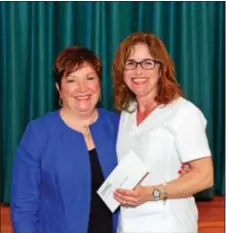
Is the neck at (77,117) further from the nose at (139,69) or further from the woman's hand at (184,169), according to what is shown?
the woman's hand at (184,169)

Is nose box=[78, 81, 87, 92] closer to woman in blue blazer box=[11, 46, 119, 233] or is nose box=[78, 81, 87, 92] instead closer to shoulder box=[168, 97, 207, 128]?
woman in blue blazer box=[11, 46, 119, 233]

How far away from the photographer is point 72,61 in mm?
1928

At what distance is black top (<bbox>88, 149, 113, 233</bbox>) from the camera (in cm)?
192

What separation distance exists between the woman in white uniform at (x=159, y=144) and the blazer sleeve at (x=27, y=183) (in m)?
0.33

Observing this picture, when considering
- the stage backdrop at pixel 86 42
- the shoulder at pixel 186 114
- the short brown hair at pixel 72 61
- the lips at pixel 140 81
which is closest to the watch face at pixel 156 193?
the shoulder at pixel 186 114

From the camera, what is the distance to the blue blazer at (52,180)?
1892mm

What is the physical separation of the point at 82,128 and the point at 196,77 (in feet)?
6.92

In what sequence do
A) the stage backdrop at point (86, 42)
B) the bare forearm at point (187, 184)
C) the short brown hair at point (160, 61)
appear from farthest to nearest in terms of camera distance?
the stage backdrop at point (86, 42), the short brown hair at point (160, 61), the bare forearm at point (187, 184)

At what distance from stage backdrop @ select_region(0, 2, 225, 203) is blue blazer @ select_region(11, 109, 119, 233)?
188cm

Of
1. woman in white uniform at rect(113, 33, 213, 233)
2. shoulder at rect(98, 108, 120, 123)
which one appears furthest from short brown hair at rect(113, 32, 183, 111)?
shoulder at rect(98, 108, 120, 123)

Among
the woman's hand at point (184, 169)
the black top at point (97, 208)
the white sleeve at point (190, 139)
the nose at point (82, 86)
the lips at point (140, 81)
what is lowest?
the black top at point (97, 208)

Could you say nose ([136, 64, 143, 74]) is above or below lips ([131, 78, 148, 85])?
above

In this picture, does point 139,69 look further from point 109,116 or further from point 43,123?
point 43,123

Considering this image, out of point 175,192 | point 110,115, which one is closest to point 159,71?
point 110,115
